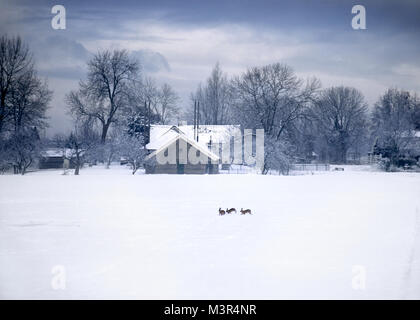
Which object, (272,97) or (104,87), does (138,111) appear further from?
(272,97)

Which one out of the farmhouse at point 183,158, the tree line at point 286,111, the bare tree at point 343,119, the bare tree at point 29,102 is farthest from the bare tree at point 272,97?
the bare tree at point 343,119

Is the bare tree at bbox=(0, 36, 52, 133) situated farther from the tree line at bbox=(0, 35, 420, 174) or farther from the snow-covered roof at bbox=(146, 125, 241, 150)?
the snow-covered roof at bbox=(146, 125, 241, 150)

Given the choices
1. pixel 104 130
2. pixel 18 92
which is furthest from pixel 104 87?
pixel 18 92

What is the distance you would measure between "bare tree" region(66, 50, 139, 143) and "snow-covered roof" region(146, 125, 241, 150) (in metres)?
6.06

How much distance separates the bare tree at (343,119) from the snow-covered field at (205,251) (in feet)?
210

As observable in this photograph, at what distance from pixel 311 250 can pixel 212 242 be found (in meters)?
2.27

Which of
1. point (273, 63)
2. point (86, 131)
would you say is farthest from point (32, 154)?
point (273, 63)

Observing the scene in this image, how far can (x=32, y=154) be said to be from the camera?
123ft

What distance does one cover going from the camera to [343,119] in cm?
8188

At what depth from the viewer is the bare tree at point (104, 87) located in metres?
49.8

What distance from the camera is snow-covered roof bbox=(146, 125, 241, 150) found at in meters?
53.5

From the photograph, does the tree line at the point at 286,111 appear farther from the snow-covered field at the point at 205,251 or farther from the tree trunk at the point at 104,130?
the snow-covered field at the point at 205,251

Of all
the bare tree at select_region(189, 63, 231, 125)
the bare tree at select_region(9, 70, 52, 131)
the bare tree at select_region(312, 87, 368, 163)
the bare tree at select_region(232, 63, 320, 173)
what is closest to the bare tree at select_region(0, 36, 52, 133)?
the bare tree at select_region(9, 70, 52, 131)

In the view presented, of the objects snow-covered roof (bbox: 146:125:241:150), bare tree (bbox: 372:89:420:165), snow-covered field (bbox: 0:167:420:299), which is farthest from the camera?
bare tree (bbox: 372:89:420:165)
